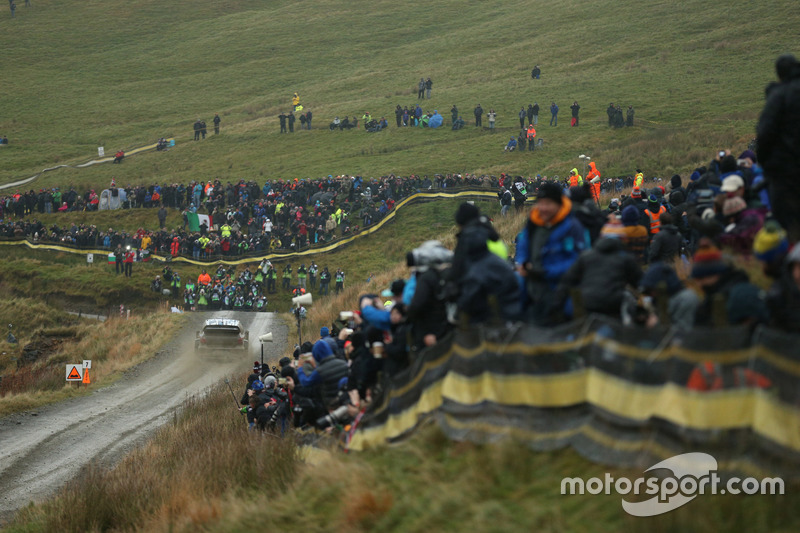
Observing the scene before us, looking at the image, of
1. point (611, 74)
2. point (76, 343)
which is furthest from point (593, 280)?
point (611, 74)

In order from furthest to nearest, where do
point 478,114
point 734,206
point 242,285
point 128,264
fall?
point 478,114 → point 128,264 → point 242,285 → point 734,206

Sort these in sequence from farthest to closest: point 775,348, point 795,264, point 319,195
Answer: point 319,195, point 795,264, point 775,348

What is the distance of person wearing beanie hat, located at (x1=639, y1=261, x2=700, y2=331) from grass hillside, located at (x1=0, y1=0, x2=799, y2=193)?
3292cm

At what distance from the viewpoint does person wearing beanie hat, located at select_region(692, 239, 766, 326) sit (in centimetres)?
606

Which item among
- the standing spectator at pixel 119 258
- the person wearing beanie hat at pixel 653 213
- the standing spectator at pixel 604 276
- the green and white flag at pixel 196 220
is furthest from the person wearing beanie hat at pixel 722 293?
the green and white flag at pixel 196 220

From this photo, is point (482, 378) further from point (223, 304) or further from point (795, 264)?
point (223, 304)

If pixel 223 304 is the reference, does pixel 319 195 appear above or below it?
above

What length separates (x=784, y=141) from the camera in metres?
8.17

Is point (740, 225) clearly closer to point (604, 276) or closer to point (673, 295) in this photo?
point (673, 295)

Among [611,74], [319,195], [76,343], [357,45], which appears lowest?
[76,343]

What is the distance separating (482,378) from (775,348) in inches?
114

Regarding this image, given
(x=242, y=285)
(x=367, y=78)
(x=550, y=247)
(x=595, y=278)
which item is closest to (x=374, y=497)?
(x=595, y=278)

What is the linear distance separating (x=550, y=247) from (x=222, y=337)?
74.0 ft

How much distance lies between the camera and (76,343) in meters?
34.3
